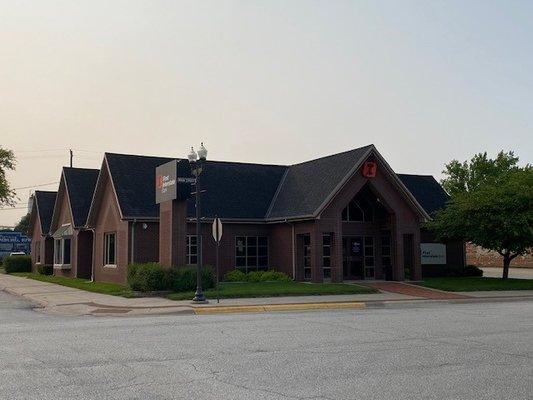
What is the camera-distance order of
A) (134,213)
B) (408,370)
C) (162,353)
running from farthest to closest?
(134,213) < (162,353) < (408,370)

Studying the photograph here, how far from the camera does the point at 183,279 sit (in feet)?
80.4

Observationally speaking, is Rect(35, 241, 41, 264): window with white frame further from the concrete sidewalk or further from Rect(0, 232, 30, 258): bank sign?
Rect(0, 232, 30, 258): bank sign

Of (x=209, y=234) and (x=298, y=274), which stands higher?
(x=209, y=234)

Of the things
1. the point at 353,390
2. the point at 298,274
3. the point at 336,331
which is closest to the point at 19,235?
the point at 298,274

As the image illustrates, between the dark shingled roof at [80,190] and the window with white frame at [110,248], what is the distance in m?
4.22

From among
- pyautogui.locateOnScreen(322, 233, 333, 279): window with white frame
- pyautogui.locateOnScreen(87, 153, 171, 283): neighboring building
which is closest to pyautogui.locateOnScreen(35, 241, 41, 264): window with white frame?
pyautogui.locateOnScreen(87, 153, 171, 283): neighboring building

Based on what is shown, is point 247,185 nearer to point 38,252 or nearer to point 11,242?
point 38,252

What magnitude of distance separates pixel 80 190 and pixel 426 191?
71.5ft

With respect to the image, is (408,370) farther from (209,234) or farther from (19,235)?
(19,235)

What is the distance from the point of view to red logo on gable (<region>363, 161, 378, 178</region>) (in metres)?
29.9

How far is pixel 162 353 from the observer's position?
10664 millimetres

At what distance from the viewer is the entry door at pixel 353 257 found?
31.4m

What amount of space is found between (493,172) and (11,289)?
4244cm

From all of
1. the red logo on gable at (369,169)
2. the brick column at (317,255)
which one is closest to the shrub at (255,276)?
the brick column at (317,255)
